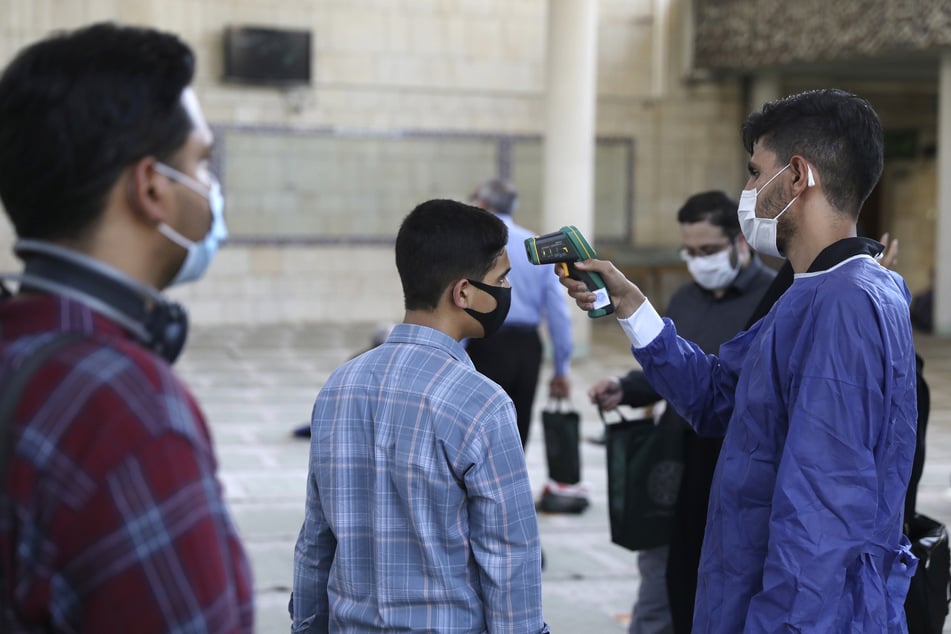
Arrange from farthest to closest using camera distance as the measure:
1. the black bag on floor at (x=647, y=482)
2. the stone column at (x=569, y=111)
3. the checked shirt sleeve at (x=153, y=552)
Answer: the stone column at (x=569, y=111), the black bag on floor at (x=647, y=482), the checked shirt sleeve at (x=153, y=552)

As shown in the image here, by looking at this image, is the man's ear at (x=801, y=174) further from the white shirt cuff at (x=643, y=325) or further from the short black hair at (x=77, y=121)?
the short black hair at (x=77, y=121)

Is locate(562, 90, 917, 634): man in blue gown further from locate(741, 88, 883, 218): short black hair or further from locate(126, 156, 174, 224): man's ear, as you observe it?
locate(126, 156, 174, 224): man's ear

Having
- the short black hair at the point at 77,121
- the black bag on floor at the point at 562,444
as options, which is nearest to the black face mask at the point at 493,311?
the short black hair at the point at 77,121

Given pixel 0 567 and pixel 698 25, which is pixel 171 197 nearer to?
pixel 0 567

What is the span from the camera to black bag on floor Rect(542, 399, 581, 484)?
6.01 metres

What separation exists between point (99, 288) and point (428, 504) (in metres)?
1.14

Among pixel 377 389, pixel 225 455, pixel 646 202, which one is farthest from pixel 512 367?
pixel 646 202

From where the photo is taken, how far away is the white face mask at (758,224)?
2.85 m

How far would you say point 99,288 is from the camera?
147cm

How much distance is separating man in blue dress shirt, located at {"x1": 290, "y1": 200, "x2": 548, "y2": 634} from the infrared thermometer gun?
516mm

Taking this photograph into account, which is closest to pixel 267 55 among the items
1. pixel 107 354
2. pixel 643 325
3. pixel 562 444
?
pixel 562 444

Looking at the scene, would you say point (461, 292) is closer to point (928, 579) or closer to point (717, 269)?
point (928, 579)

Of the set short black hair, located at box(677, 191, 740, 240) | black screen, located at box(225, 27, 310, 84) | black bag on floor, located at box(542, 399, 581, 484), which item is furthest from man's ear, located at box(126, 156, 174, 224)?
black screen, located at box(225, 27, 310, 84)

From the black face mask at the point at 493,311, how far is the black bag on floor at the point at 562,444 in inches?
126
